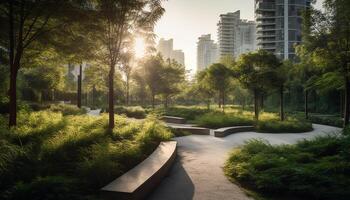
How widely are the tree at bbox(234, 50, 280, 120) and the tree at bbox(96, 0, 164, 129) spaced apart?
41.3 ft

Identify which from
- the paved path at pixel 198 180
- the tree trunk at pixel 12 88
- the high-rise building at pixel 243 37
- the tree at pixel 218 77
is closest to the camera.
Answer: the paved path at pixel 198 180

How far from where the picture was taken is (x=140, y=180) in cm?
584

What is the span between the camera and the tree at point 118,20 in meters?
11.7

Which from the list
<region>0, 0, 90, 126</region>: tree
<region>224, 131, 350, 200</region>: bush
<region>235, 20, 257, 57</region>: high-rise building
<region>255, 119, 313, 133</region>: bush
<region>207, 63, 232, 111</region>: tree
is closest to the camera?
<region>224, 131, 350, 200</region>: bush

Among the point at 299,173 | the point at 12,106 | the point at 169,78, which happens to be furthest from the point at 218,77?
the point at 299,173

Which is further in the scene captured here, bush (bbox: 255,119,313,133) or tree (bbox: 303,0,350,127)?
bush (bbox: 255,119,313,133)

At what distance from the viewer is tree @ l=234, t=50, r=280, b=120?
22406 millimetres

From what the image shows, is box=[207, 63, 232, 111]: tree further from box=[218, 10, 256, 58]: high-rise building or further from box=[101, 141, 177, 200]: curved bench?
box=[218, 10, 256, 58]: high-rise building

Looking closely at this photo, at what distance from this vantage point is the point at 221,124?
784 inches

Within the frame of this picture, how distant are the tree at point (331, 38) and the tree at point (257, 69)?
559 centimetres

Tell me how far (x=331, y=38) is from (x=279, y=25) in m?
96.6

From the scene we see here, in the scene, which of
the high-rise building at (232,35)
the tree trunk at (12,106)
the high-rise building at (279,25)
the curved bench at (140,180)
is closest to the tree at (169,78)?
the tree trunk at (12,106)

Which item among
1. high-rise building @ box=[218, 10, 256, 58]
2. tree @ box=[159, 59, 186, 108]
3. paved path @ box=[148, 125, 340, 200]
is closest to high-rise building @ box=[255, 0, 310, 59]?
tree @ box=[159, 59, 186, 108]

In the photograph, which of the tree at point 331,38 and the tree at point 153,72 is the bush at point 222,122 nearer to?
the tree at point 331,38
